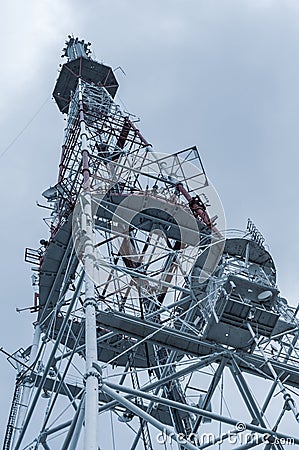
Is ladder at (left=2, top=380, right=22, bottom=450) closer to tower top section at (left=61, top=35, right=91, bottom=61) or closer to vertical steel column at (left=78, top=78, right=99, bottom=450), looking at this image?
vertical steel column at (left=78, top=78, right=99, bottom=450)

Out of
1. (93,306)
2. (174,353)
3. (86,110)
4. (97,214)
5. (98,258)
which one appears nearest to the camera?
(93,306)

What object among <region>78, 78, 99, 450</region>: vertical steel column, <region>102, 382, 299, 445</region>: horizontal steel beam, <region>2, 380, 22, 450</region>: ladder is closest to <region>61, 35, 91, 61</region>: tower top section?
<region>78, 78, 99, 450</region>: vertical steel column

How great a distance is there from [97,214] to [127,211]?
46.8 inches

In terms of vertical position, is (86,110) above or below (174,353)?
above

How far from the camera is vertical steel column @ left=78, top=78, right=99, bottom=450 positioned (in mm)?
14367

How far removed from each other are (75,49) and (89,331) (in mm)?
30035

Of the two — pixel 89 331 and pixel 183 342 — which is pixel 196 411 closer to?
pixel 89 331

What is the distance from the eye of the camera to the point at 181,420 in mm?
25828

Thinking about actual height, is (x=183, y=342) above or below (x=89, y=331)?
above

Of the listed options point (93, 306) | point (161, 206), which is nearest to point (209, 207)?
point (161, 206)

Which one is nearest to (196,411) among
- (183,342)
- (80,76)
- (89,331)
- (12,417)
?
(89,331)

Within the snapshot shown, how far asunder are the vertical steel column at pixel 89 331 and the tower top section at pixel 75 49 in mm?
17371

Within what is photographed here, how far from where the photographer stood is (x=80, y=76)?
4094 cm

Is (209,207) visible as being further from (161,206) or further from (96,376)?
(96,376)
